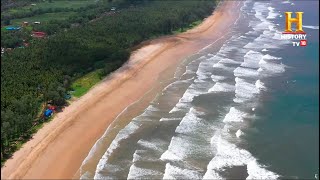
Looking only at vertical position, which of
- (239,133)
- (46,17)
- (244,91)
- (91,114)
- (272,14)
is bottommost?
(239,133)

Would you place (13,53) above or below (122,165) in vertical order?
above

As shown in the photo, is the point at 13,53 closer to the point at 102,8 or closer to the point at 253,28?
the point at 102,8

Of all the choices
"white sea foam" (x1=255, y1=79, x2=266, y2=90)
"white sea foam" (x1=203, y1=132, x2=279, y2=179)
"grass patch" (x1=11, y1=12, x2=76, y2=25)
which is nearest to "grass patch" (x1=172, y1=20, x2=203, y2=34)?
"grass patch" (x1=11, y1=12, x2=76, y2=25)

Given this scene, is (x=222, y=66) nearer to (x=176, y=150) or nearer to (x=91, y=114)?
(x=91, y=114)

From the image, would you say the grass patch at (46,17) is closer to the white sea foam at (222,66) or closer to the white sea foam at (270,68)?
the white sea foam at (222,66)

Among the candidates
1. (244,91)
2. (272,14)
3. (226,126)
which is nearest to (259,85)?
(244,91)

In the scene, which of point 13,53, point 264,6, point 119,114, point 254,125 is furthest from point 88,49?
point 264,6

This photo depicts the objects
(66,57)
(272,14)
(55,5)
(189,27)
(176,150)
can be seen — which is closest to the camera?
(176,150)
